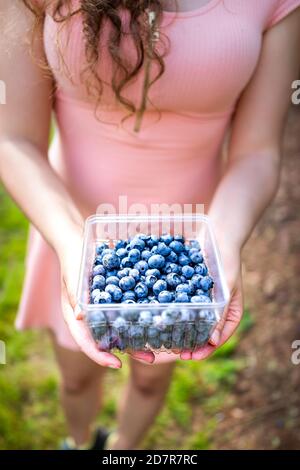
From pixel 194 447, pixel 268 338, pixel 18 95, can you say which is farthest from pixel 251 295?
pixel 18 95

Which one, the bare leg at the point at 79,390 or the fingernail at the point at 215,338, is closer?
the fingernail at the point at 215,338

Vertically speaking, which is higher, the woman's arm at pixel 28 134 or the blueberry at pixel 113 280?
the woman's arm at pixel 28 134

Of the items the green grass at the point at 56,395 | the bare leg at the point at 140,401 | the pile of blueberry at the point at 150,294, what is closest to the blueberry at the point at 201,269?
the pile of blueberry at the point at 150,294

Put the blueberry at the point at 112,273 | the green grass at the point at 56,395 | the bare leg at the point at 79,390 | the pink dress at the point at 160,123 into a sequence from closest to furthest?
the blueberry at the point at 112,273
the pink dress at the point at 160,123
the bare leg at the point at 79,390
the green grass at the point at 56,395

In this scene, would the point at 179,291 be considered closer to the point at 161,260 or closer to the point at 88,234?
the point at 161,260

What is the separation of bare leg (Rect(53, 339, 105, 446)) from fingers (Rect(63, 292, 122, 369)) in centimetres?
53

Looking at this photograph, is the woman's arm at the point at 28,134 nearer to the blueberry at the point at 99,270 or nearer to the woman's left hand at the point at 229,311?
the blueberry at the point at 99,270

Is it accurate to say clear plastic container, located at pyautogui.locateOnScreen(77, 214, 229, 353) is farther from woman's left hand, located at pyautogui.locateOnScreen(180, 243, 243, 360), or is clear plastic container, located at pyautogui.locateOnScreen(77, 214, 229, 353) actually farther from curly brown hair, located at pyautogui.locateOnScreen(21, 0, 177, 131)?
curly brown hair, located at pyautogui.locateOnScreen(21, 0, 177, 131)

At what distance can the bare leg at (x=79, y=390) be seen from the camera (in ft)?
4.75

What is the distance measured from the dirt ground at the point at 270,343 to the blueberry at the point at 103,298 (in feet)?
3.73

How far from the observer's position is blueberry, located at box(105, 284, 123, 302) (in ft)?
2.76

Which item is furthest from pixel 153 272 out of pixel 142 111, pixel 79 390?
pixel 79 390
